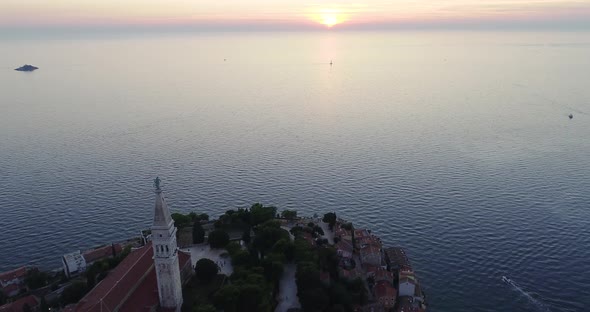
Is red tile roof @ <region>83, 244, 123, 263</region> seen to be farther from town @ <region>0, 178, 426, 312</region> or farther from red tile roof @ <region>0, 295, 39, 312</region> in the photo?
red tile roof @ <region>0, 295, 39, 312</region>

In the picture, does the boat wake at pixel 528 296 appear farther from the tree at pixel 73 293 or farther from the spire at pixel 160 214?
the tree at pixel 73 293

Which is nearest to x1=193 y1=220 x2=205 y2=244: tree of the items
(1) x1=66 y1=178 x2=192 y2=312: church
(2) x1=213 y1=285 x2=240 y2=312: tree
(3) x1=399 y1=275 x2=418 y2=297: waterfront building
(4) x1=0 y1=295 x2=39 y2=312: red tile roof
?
(1) x1=66 y1=178 x2=192 y2=312: church

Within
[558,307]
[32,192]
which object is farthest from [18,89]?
[558,307]

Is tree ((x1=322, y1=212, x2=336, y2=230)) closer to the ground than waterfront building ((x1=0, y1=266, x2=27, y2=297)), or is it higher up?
higher up

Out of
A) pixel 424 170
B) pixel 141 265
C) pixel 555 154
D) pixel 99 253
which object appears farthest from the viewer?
pixel 555 154

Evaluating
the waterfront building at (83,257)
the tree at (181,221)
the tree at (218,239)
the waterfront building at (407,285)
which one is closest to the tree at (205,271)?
the tree at (218,239)

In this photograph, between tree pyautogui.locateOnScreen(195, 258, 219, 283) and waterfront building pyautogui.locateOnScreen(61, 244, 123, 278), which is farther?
waterfront building pyautogui.locateOnScreen(61, 244, 123, 278)

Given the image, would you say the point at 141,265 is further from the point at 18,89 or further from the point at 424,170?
the point at 18,89
